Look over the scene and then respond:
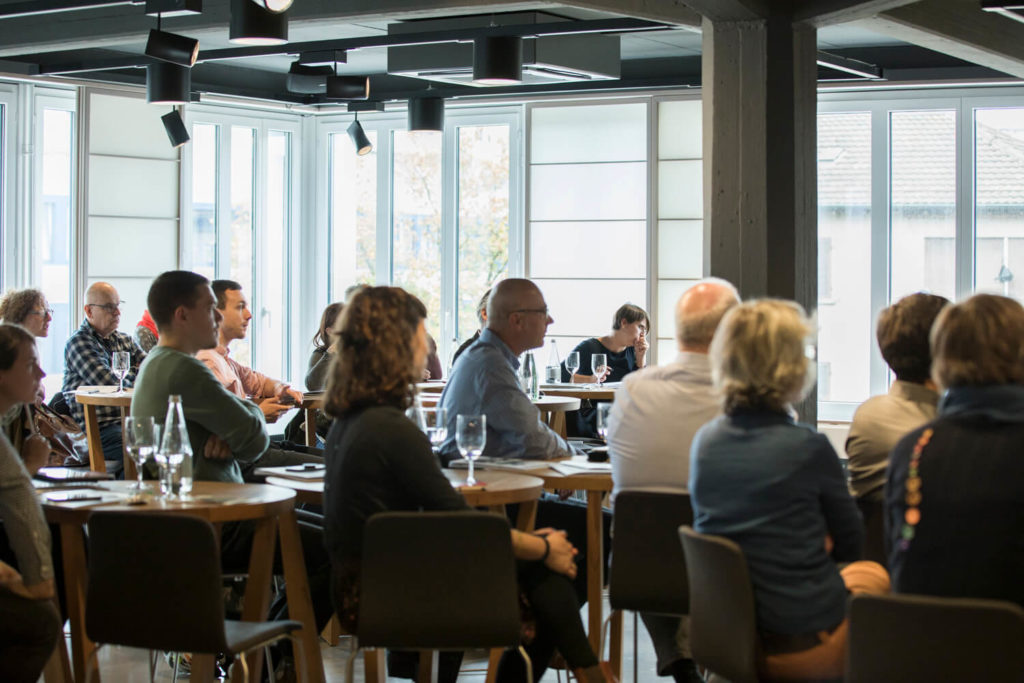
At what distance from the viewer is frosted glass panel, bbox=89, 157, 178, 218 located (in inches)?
379

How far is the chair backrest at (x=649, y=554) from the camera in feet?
11.0

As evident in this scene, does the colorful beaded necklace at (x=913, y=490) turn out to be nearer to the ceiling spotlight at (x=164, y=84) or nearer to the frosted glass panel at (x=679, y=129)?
the ceiling spotlight at (x=164, y=84)

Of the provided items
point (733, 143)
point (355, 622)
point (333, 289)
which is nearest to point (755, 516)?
point (355, 622)

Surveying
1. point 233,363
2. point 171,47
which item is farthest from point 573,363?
point 171,47

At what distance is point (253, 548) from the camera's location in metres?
3.52

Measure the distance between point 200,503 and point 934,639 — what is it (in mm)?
2010

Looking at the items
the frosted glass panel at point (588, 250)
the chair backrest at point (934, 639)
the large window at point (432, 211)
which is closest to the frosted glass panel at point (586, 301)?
the frosted glass panel at point (588, 250)

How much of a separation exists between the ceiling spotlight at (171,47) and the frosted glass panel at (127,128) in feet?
7.92

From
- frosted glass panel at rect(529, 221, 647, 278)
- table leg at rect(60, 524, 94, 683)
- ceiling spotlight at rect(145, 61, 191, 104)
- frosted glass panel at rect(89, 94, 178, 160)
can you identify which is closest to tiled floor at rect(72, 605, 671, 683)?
table leg at rect(60, 524, 94, 683)

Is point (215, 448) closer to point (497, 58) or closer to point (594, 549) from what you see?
point (594, 549)

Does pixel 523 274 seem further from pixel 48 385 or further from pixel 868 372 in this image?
pixel 48 385

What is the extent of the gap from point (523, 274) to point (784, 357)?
25.6ft

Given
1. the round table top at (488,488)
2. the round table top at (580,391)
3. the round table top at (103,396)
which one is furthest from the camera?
the round table top at (580,391)

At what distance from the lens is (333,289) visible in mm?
11359
